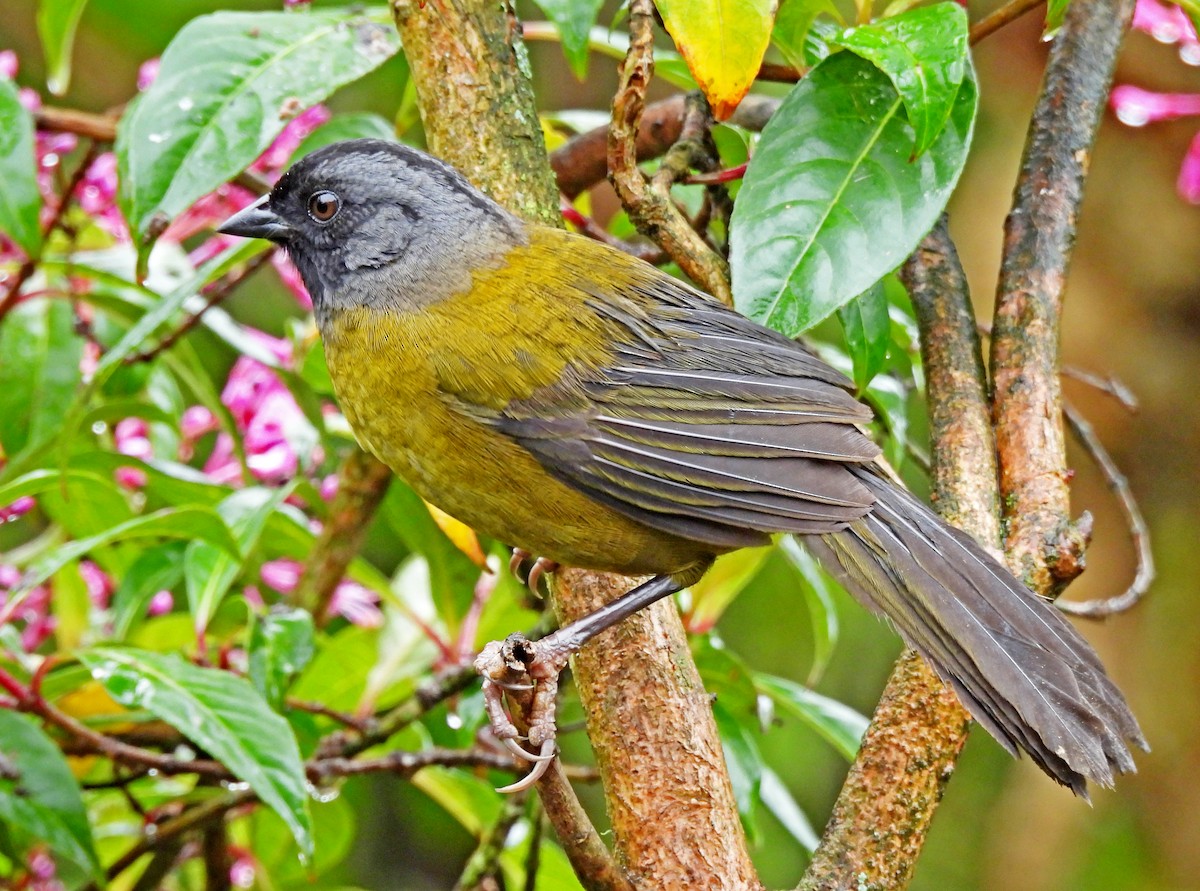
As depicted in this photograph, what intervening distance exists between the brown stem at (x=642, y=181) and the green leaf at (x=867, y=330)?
30 centimetres

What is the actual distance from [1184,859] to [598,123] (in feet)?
15.5

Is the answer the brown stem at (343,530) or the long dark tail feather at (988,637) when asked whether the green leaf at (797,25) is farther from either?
the brown stem at (343,530)

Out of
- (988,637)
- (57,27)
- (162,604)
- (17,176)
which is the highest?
(57,27)

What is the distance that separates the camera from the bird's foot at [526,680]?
1.84 metres

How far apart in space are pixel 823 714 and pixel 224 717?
1167 millimetres

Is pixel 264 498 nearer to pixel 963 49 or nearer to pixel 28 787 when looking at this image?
pixel 28 787

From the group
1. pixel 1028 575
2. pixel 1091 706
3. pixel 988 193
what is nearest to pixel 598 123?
pixel 1028 575

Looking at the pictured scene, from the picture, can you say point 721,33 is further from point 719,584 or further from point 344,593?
point 344,593

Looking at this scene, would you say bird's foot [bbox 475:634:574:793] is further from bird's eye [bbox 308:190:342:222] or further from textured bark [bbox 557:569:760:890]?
bird's eye [bbox 308:190:342:222]

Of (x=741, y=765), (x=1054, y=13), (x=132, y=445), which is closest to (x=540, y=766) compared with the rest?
(x=741, y=765)

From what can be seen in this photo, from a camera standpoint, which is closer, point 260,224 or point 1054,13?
point 1054,13

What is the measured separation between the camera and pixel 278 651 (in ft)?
7.59

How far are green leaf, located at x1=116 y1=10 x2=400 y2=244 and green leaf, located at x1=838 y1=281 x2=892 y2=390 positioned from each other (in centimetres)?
96

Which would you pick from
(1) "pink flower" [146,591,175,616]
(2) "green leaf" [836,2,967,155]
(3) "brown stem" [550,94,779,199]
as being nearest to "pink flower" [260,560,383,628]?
(1) "pink flower" [146,591,175,616]
